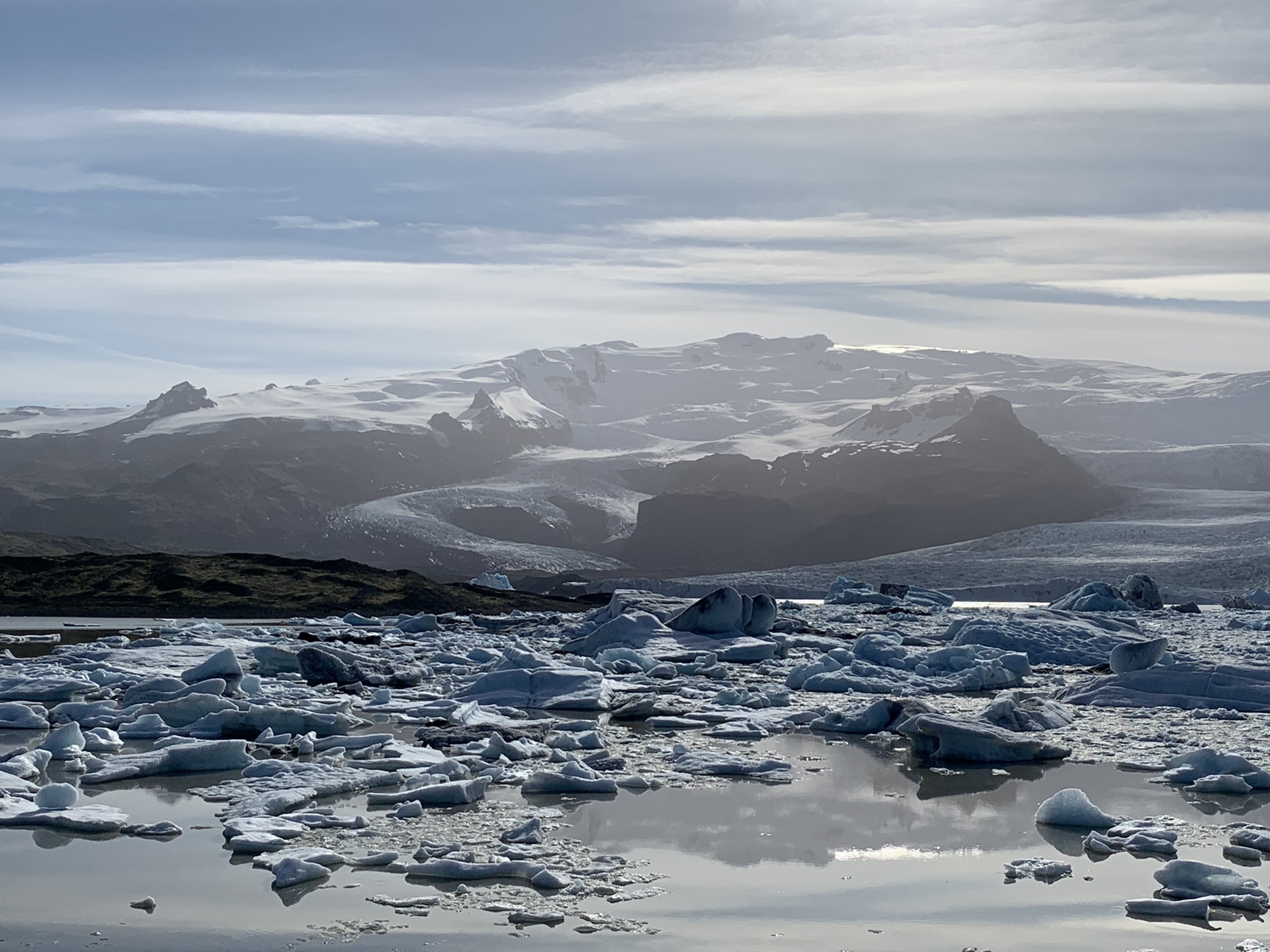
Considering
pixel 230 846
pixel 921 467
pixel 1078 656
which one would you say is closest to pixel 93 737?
pixel 230 846

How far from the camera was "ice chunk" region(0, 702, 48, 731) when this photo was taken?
41.5ft

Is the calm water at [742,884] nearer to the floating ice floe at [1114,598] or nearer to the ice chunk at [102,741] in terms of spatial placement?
the ice chunk at [102,741]

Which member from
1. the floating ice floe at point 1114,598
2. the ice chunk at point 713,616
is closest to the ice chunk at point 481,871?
the ice chunk at point 713,616

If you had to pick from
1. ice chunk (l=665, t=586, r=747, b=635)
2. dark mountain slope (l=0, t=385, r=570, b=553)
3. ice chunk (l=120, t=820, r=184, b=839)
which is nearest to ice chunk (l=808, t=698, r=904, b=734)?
ice chunk (l=120, t=820, r=184, b=839)

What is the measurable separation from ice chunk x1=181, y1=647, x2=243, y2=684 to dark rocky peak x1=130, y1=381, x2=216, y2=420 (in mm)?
162582

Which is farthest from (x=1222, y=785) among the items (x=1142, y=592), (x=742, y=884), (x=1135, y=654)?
(x=1142, y=592)

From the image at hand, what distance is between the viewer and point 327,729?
12.5 metres

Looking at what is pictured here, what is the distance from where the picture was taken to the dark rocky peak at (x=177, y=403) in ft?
557

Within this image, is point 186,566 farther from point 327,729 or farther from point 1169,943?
point 1169,943

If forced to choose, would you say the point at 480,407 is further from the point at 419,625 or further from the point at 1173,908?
the point at 1173,908

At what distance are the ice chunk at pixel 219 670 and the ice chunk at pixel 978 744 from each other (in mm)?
8220

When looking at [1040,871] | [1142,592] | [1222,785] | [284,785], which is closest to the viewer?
[1040,871]

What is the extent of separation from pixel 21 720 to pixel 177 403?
168 meters

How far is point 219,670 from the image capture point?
1518cm
